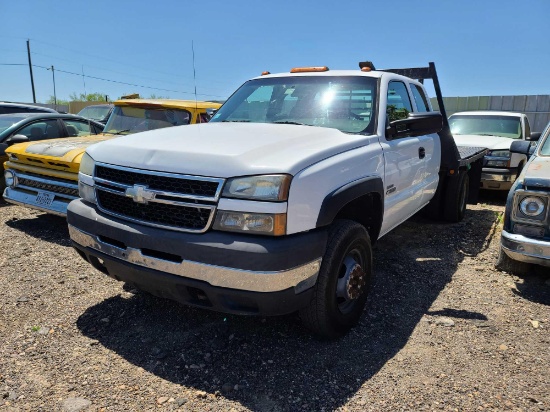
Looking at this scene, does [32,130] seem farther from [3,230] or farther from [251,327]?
[251,327]

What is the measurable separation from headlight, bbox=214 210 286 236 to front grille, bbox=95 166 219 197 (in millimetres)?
166

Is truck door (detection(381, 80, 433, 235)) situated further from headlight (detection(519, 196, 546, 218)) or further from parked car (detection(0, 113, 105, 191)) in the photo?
parked car (detection(0, 113, 105, 191))

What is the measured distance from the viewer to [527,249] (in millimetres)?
3809

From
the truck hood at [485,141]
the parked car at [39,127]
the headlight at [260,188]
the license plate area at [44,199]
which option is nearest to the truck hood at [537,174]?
the headlight at [260,188]

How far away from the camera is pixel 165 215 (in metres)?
2.73

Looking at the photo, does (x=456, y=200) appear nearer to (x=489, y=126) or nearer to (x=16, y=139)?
(x=489, y=126)

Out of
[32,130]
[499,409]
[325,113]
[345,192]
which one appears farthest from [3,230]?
[499,409]

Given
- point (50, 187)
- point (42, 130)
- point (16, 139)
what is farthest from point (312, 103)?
point (42, 130)

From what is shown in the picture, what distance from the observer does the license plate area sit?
208 inches

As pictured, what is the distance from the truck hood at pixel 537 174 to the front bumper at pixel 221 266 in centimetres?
228

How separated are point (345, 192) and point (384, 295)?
1.46 metres

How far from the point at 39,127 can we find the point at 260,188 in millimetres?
5977

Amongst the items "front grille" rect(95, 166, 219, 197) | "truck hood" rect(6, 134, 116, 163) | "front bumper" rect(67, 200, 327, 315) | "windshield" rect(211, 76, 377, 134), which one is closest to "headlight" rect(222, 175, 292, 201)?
"front grille" rect(95, 166, 219, 197)

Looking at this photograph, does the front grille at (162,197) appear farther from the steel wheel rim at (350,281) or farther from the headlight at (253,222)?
the steel wheel rim at (350,281)
